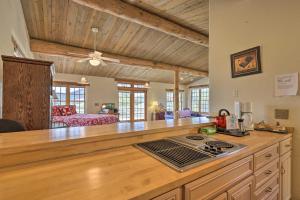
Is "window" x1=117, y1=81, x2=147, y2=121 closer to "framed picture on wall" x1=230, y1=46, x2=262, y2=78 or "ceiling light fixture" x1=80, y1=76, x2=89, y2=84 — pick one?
"ceiling light fixture" x1=80, y1=76, x2=89, y2=84

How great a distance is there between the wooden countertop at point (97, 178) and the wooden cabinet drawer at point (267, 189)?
55 centimetres

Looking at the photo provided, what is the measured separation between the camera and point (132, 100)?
882 centimetres

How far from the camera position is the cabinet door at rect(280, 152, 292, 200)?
1605 millimetres

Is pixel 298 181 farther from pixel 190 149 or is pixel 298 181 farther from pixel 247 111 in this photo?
pixel 190 149

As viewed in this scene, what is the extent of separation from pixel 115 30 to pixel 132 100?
4.84m

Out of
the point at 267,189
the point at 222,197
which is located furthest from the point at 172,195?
the point at 267,189

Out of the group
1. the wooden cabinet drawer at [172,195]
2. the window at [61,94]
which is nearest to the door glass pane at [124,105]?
the window at [61,94]

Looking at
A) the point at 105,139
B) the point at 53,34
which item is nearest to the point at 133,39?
the point at 53,34

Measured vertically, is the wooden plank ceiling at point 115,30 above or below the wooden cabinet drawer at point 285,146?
above

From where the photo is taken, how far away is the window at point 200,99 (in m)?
9.79

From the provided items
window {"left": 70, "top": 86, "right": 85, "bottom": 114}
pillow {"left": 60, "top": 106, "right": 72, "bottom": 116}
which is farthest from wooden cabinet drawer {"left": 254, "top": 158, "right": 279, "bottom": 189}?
window {"left": 70, "top": 86, "right": 85, "bottom": 114}

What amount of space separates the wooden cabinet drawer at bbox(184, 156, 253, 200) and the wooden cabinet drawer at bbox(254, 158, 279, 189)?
5.8 inches

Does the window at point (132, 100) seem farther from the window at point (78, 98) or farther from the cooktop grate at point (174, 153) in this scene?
the cooktop grate at point (174, 153)

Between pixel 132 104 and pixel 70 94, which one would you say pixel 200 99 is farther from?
pixel 70 94
